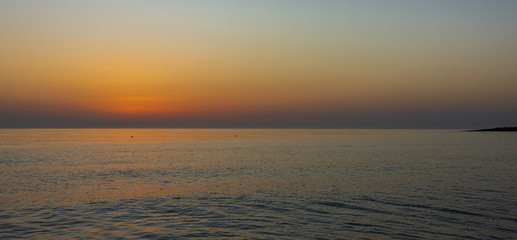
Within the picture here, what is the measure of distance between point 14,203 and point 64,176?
1614cm

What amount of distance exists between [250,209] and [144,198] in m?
9.22

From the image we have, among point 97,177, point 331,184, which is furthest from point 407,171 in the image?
point 97,177

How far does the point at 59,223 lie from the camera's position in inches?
838

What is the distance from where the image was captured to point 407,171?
45625 millimetres

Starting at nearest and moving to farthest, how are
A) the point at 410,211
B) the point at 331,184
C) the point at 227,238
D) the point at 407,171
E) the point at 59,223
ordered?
the point at 227,238 → the point at 59,223 → the point at 410,211 → the point at 331,184 → the point at 407,171

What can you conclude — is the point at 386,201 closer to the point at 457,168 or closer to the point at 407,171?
the point at 407,171

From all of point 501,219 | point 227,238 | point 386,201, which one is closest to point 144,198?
point 227,238

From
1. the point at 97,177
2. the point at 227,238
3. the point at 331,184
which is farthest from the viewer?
the point at 97,177

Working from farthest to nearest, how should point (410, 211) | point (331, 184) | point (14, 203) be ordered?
point (331, 184) → point (14, 203) → point (410, 211)

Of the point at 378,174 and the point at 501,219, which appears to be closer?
the point at 501,219

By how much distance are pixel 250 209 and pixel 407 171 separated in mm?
27587

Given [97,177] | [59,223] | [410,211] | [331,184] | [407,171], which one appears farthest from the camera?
[407,171]

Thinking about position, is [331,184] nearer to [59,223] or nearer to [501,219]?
[501,219]

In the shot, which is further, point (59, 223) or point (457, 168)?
point (457, 168)
